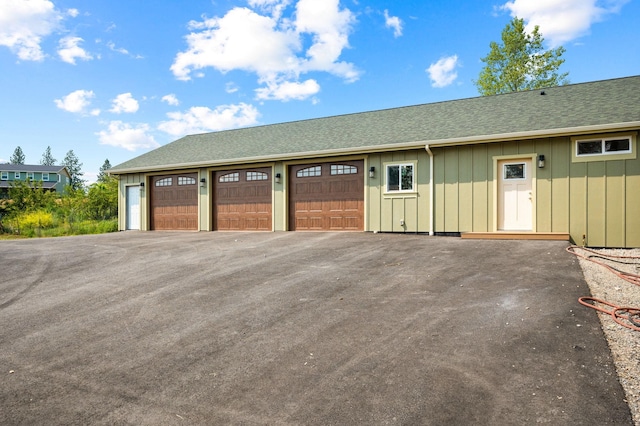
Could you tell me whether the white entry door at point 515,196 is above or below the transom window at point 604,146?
below

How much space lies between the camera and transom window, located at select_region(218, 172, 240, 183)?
44.5 feet

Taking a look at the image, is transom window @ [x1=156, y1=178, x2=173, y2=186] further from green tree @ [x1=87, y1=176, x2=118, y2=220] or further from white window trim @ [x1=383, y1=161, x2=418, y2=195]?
white window trim @ [x1=383, y1=161, x2=418, y2=195]

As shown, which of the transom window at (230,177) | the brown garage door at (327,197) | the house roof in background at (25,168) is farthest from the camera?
the house roof in background at (25,168)

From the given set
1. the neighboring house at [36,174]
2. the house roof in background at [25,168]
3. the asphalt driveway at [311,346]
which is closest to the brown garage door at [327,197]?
the asphalt driveway at [311,346]

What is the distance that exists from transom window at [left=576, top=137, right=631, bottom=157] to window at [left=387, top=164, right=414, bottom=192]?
4.16 m

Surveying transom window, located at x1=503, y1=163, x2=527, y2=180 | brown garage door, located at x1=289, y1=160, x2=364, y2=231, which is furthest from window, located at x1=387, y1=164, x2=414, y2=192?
transom window, located at x1=503, y1=163, x2=527, y2=180

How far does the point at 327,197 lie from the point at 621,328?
9008 mm

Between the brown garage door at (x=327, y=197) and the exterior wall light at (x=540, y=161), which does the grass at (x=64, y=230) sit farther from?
the exterior wall light at (x=540, y=161)

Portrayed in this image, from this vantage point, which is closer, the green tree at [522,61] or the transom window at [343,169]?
the transom window at [343,169]

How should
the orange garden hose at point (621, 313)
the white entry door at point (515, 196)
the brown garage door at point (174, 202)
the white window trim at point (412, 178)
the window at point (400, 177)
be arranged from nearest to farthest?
1. the orange garden hose at point (621, 313)
2. the white entry door at point (515, 196)
3. the white window trim at point (412, 178)
4. the window at point (400, 177)
5. the brown garage door at point (174, 202)

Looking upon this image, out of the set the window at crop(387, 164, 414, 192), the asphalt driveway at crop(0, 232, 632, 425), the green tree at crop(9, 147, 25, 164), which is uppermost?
the green tree at crop(9, 147, 25, 164)

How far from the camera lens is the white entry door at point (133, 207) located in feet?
→ 51.6

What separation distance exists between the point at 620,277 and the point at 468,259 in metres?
2.18

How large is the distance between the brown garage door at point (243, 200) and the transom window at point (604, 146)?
9156mm
